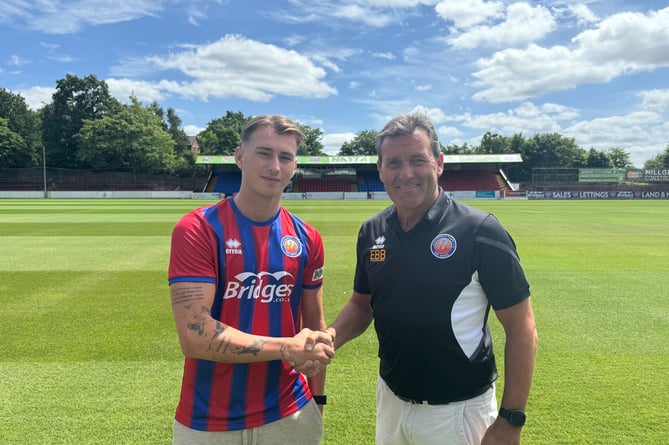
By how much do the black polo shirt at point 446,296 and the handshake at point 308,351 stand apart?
410 millimetres

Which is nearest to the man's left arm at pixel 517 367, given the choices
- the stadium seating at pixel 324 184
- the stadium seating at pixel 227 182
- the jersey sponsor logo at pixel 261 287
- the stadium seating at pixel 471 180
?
the jersey sponsor logo at pixel 261 287

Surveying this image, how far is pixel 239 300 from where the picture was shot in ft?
6.53

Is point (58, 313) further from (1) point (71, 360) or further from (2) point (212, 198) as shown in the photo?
(2) point (212, 198)

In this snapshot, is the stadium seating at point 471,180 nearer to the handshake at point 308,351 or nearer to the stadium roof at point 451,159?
the stadium roof at point 451,159

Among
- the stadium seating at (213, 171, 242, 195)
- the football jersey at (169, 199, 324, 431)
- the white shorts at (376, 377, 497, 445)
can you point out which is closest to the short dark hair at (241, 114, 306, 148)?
the football jersey at (169, 199, 324, 431)

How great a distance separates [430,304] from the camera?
2006mm

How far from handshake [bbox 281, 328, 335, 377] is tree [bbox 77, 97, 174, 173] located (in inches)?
2769

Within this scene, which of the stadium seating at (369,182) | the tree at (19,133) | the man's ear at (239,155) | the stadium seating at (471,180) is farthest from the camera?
the tree at (19,133)

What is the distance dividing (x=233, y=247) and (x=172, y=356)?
3232 mm

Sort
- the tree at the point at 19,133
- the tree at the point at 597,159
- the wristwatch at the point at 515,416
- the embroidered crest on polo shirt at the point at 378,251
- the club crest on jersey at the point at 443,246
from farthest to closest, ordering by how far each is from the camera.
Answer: the tree at the point at 597,159 → the tree at the point at 19,133 → the embroidered crest on polo shirt at the point at 378,251 → the club crest on jersey at the point at 443,246 → the wristwatch at the point at 515,416

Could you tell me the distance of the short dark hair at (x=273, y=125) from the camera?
206cm

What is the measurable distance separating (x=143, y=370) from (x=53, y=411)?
88 centimetres

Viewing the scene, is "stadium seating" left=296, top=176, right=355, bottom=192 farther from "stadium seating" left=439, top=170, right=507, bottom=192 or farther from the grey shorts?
the grey shorts

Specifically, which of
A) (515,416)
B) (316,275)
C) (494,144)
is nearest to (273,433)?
(316,275)
